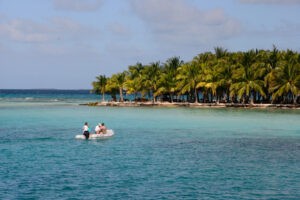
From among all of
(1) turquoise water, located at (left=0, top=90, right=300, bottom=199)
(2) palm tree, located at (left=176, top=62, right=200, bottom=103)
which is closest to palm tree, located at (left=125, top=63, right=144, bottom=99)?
(2) palm tree, located at (left=176, top=62, right=200, bottom=103)

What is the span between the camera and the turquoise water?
71.7ft

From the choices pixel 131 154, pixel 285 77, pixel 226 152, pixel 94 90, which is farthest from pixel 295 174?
pixel 94 90

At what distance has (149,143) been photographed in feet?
127

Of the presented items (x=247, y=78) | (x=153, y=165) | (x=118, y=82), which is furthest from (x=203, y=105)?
(x=153, y=165)

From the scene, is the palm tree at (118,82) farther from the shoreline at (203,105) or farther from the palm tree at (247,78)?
the palm tree at (247,78)

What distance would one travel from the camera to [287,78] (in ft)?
282

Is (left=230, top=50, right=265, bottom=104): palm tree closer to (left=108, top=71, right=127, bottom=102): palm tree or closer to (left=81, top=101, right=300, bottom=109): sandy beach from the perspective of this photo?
(left=81, top=101, right=300, bottom=109): sandy beach

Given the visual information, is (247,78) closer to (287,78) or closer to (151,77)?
(287,78)

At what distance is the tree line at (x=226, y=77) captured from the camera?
288 feet

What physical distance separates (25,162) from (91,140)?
1206 centimetres

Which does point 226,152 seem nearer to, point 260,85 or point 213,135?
point 213,135

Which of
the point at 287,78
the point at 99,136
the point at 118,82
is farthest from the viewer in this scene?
the point at 118,82

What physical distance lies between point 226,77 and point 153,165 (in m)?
68.5

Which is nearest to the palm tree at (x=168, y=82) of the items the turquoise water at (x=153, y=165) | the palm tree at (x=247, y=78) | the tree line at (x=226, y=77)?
the tree line at (x=226, y=77)
